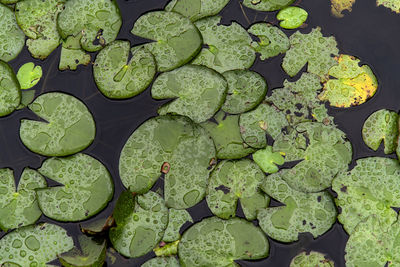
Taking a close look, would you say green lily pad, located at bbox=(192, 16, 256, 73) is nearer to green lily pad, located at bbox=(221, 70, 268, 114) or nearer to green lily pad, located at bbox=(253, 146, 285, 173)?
green lily pad, located at bbox=(221, 70, 268, 114)

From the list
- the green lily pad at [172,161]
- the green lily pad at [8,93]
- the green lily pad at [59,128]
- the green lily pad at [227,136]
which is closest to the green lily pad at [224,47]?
the green lily pad at [227,136]

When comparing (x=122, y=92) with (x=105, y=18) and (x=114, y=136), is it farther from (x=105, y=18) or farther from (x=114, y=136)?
(x=105, y=18)

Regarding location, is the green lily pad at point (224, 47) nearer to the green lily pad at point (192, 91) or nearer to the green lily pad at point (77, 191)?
the green lily pad at point (192, 91)

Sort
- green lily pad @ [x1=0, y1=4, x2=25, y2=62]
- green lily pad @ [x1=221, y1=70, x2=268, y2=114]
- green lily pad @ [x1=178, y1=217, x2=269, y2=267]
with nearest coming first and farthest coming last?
green lily pad @ [x1=178, y1=217, x2=269, y2=267] < green lily pad @ [x1=221, y1=70, x2=268, y2=114] < green lily pad @ [x1=0, y1=4, x2=25, y2=62]

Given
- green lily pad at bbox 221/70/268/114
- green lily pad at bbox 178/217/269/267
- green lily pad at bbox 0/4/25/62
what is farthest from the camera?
green lily pad at bbox 0/4/25/62

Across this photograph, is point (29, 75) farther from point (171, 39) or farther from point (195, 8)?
point (195, 8)

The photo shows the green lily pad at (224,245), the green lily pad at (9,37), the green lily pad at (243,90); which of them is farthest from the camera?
the green lily pad at (9,37)

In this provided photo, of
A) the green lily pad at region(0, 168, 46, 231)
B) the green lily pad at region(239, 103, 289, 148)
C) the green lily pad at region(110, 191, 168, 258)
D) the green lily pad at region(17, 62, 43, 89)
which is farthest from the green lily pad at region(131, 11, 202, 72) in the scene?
the green lily pad at region(0, 168, 46, 231)
